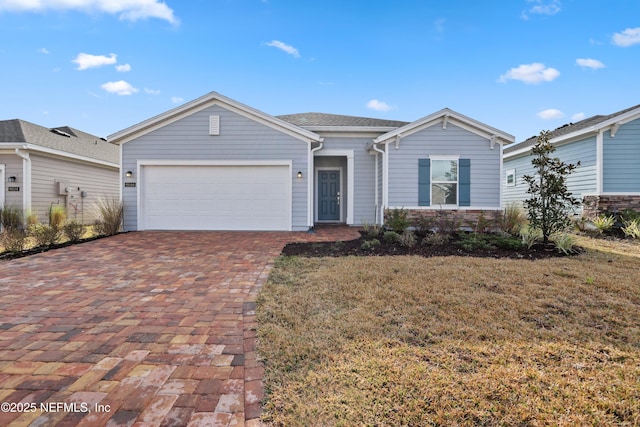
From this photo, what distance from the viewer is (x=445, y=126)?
377 inches

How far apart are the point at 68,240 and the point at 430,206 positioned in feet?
32.9

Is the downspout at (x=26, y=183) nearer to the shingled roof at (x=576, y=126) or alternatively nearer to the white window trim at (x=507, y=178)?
the shingled roof at (x=576, y=126)

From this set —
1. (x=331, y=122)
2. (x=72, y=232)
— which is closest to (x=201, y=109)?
(x=331, y=122)

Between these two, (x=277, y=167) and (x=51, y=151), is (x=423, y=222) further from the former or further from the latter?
(x=51, y=151)

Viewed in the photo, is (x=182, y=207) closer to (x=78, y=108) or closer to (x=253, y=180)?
(x=253, y=180)

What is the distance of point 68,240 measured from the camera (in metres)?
7.80

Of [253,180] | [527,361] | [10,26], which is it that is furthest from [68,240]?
[527,361]

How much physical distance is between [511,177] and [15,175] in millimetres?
20266

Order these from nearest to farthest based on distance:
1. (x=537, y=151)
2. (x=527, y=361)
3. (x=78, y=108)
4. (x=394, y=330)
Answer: (x=527, y=361), (x=394, y=330), (x=537, y=151), (x=78, y=108)

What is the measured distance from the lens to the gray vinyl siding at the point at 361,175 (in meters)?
11.0

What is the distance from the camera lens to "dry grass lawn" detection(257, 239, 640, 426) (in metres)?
1.83

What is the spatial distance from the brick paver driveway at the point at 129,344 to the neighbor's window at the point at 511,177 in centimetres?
1419

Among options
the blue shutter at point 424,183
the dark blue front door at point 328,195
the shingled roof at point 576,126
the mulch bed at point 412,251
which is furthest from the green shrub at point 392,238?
the shingled roof at point 576,126

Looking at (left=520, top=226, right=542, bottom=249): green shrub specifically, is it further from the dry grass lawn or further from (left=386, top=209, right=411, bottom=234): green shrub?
(left=386, top=209, right=411, bottom=234): green shrub
